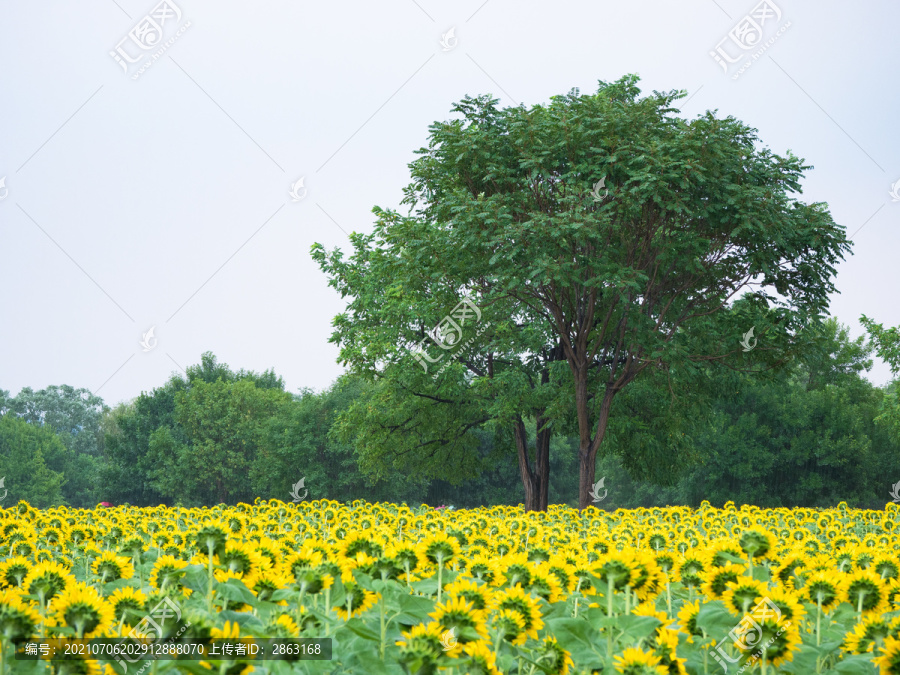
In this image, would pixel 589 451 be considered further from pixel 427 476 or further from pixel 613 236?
pixel 427 476

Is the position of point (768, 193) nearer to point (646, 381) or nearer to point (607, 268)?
point (607, 268)

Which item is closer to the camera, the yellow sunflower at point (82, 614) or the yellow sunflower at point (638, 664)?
the yellow sunflower at point (638, 664)

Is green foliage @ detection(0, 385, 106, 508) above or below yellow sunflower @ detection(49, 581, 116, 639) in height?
above

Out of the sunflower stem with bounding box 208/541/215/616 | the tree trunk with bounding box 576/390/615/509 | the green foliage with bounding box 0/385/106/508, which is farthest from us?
the green foliage with bounding box 0/385/106/508

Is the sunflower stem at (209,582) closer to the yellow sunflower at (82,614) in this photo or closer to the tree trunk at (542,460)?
the yellow sunflower at (82,614)

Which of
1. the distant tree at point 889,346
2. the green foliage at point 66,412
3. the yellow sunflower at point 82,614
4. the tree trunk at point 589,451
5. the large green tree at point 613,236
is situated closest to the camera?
the yellow sunflower at point 82,614

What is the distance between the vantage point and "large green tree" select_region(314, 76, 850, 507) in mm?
17266

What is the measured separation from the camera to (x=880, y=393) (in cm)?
5291

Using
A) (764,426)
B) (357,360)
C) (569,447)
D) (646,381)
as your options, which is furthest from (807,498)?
(357,360)

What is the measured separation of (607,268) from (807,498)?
1516 inches

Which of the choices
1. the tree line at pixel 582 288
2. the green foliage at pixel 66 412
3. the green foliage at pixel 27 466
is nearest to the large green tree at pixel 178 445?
the green foliage at pixel 27 466

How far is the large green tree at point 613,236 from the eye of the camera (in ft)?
56.6

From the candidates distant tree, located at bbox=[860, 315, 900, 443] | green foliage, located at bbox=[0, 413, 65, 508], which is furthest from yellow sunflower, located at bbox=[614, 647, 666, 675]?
green foliage, located at bbox=[0, 413, 65, 508]

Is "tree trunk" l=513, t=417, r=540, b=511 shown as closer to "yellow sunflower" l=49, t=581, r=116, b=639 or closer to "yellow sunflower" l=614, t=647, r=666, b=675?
"yellow sunflower" l=614, t=647, r=666, b=675
